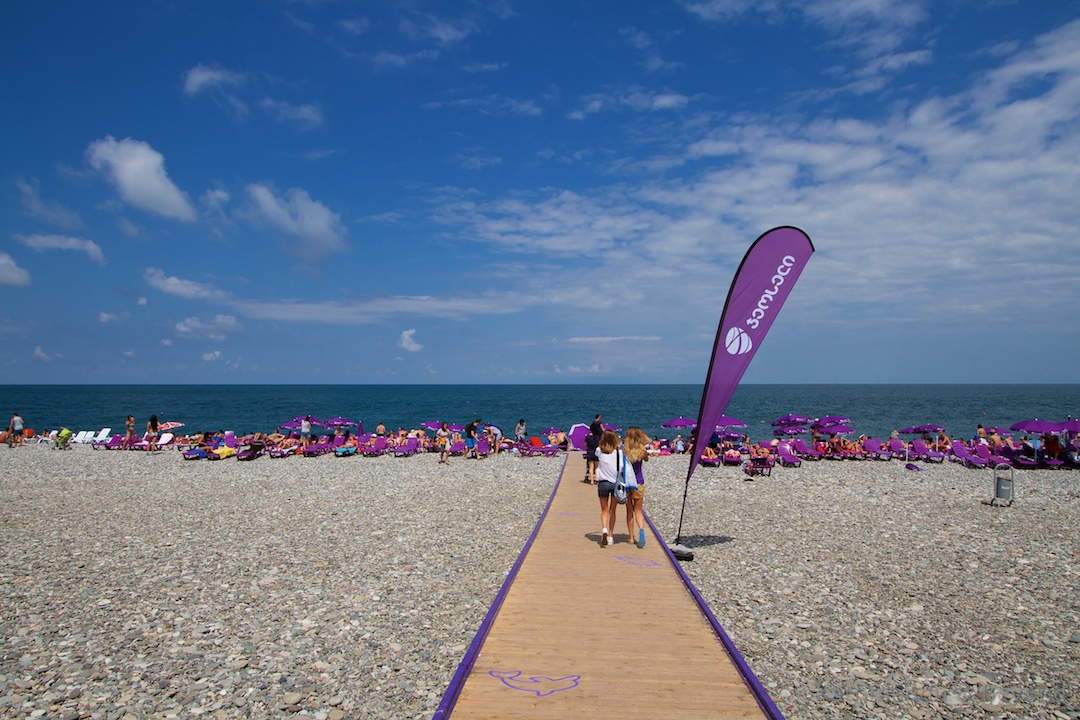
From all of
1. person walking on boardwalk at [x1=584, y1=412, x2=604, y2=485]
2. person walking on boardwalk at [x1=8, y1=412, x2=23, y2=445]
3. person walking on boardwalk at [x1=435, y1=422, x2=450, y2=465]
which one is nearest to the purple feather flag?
person walking on boardwalk at [x1=584, y1=412, x2=604, y2=485]

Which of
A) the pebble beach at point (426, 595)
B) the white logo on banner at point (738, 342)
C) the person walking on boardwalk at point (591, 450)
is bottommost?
the pebble beach at point (426, 595)

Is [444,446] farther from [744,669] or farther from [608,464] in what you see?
[744,669]

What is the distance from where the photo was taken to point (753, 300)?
892 centimetres

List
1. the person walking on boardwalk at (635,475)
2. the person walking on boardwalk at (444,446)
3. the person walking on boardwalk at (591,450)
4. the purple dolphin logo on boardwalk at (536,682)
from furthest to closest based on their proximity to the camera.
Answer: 1. the person walking on boardwalk at (444,446)
2. the person walking on boardwalk at (591,450)
3. the person walking on boardwalk at (635,475)
4. the purple dolphin logo on boardwalk at (536,682)

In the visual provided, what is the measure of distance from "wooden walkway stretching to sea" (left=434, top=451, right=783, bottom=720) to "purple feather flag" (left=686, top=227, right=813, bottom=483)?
9.60 feet

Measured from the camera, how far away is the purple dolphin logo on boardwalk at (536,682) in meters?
4.75

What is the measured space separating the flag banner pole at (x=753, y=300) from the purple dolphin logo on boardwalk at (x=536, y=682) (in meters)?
4.43

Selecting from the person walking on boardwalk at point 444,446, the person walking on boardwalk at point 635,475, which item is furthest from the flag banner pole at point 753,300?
the person walking on boardwalk at point 444,446

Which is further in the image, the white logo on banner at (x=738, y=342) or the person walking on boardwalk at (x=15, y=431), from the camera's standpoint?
the person walking on boardwalk at (x=15, y=431)

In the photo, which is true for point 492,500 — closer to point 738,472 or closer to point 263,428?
point 738,472

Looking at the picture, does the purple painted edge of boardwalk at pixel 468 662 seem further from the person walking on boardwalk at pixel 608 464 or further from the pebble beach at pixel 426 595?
the person walking on boardwalk at pixel 608 464

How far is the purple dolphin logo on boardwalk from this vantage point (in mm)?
4746

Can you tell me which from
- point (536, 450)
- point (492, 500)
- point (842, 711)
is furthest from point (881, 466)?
point (842, 711)

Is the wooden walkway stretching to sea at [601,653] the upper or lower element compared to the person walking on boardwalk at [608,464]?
lower
